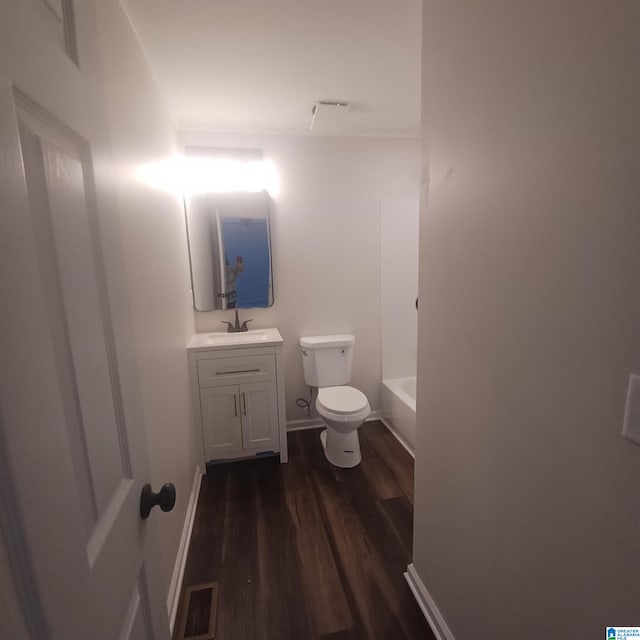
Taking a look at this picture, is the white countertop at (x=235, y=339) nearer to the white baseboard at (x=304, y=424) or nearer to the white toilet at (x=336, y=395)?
the white toilet at (x=336, y=395)

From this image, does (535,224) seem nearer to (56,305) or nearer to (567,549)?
(567,549)

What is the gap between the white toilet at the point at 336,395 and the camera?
211 cm

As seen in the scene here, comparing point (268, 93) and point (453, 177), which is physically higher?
point (268, 93)

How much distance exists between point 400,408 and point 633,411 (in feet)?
6.58

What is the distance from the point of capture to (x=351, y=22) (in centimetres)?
130

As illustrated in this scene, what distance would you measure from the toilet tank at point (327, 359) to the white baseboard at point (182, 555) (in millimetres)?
1012

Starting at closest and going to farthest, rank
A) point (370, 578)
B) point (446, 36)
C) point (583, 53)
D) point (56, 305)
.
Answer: point (56, 305)
point (583, 53)
point (446, 36)
point (370, 578)

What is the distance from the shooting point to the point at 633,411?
0.55 m

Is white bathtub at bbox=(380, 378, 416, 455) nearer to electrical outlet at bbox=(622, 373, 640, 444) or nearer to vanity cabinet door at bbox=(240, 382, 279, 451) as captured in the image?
vanity cabinet door at bbox=(240, 382, 279, 451)

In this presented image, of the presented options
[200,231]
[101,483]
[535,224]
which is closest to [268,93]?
[200,231]

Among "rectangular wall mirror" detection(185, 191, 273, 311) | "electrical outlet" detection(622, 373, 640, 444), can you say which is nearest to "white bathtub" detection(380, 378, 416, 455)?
"rectangular wall mirror" detection(185, 191, 273, 311)

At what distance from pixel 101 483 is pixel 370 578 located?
1376 mm

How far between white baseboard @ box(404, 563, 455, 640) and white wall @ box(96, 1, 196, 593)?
0.99 m

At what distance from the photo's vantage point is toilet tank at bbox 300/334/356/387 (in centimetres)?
248
